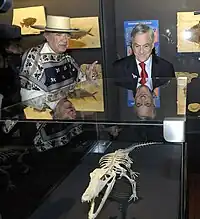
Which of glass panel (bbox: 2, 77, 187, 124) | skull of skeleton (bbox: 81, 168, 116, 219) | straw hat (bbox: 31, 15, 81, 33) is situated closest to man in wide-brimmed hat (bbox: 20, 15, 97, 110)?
straw hat (bbox: 31, 15, 81, 33)

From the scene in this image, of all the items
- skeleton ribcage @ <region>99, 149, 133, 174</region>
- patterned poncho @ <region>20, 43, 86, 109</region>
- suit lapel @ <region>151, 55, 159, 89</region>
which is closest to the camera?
skeleton ribcage @ <region>99, 149, 133, 174</region>

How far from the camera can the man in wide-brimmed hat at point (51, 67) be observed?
1.22 m

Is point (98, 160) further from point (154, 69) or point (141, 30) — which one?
point (141, 30)

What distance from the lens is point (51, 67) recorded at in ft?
4.24

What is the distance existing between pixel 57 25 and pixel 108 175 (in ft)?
2.90

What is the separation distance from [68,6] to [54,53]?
32cm

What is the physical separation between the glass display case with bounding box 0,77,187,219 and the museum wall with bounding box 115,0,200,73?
1.98 feet

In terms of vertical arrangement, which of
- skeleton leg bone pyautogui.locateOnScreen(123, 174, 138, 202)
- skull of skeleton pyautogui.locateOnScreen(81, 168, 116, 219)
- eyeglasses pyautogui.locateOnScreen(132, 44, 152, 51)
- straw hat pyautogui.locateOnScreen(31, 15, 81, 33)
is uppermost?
straw hat pyautogui.locateOnScreen(31, 15, 81, 33)

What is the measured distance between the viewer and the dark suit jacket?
53.5 inches

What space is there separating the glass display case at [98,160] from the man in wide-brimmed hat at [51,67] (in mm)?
250

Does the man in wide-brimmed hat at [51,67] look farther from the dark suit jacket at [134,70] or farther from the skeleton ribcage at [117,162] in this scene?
the skeleton ribcage at [117,162]

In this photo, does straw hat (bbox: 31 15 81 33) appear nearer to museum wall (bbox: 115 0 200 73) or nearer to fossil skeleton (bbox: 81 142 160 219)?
museum wall (bbox: 115 0 200 73)

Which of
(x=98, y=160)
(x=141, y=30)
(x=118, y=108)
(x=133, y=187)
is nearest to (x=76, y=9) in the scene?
(x=141, y=30)

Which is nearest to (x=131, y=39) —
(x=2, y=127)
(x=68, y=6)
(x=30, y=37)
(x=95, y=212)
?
(x=68, y=6)
